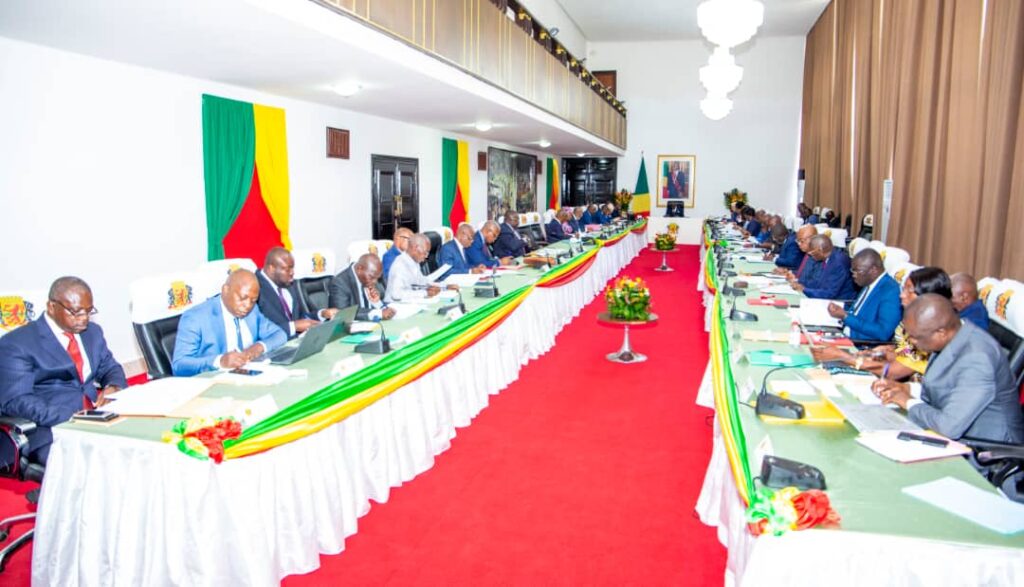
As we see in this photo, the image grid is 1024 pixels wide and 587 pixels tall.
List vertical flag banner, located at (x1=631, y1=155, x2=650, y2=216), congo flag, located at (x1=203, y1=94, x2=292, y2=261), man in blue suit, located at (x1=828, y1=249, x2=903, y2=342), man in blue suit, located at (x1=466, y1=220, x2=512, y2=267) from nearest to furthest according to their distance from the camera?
man in blue suit, located at (x1=828, y1=249, x2=903, y2=342), congo flag, located at (x1=203, y1=94, x2=292, y2=261), man in blue suit, located at (x1=466, y1=220, x2=512, y2=267), vertical flag banner, located at (x1=631, y1=155, x2=650, y2=216)

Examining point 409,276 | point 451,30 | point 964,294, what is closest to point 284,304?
point 409,276

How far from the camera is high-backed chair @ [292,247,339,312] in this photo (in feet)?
18.4

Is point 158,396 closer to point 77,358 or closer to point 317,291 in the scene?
point 77,358

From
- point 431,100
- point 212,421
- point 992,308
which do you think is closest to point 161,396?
point 212,421

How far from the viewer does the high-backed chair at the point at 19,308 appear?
10.8 ft

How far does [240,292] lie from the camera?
3576 millimetres

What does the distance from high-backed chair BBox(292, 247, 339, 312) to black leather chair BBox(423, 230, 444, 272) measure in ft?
6.59

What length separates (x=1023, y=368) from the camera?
335 cm

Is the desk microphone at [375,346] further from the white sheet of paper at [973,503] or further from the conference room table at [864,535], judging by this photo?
the white sheet of paper at [973,503]

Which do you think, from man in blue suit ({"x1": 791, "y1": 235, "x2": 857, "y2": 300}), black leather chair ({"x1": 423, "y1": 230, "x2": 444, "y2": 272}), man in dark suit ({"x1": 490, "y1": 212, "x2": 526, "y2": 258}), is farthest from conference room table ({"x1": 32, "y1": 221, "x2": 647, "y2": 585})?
man in dark suit ({"x1": 490, "y1": 212, "x2": 526, "y2": 258})

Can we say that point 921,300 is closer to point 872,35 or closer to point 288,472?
point 288,472

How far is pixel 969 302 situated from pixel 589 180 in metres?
18.3

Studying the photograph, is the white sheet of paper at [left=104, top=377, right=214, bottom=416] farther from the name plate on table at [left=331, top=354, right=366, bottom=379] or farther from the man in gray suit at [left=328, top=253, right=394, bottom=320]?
the man in gray suit at [left=328, top=253, right=394, bottom=320]

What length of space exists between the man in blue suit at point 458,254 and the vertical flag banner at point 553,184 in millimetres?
13000
